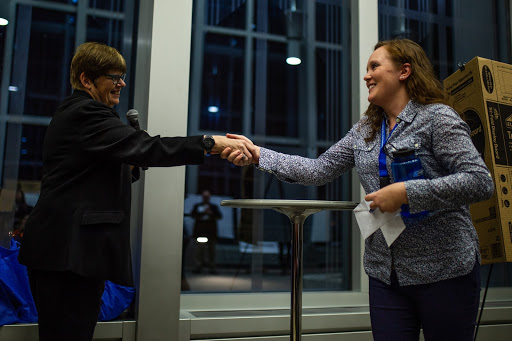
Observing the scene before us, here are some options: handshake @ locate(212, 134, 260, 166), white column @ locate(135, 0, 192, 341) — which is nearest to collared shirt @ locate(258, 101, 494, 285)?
handshake @ locate(212, 134, 260, 166)

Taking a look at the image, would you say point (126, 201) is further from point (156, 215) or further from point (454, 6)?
point (454, 6)

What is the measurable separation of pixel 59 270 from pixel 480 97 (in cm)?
194

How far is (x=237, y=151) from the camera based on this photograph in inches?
71.7

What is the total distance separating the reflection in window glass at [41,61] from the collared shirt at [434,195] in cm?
177

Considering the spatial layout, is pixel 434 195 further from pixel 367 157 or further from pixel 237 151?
pixel 237 151

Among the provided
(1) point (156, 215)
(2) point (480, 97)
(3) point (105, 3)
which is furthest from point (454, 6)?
(1) point (156, 215)

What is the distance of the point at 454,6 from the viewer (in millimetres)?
3518

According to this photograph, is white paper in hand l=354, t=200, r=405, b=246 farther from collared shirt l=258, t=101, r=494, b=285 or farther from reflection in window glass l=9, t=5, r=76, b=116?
reflection in window glass l=9, t=5, r=76, b=116

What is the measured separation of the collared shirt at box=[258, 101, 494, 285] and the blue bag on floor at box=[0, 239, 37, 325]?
149 cm

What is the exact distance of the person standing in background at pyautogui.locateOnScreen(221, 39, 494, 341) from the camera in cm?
124

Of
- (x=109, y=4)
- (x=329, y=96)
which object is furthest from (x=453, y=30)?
(x=109, y=4)

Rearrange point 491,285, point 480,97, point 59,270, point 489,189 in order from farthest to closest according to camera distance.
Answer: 1. point 491,285
2. point 480,97
3. point 59,270
4. point 489,189

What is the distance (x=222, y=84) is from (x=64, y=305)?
71.8 inches

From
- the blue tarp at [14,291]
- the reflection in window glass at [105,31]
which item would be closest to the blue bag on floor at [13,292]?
the blue tarp at [14,291]
